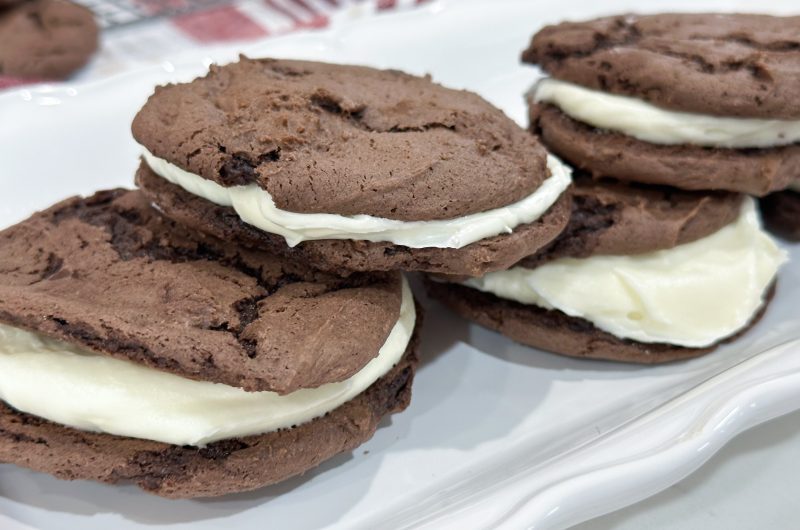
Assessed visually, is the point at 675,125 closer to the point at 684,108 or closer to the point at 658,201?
the point at 684,108

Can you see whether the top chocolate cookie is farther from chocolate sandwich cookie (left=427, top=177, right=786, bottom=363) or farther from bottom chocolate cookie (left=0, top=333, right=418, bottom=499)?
bottom chocolate cookie (left=0, top=333, right=418, bottom=499)

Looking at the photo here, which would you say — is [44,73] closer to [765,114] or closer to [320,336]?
[320,336]

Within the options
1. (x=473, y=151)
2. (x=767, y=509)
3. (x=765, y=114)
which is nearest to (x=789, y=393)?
(x=767, y=509)

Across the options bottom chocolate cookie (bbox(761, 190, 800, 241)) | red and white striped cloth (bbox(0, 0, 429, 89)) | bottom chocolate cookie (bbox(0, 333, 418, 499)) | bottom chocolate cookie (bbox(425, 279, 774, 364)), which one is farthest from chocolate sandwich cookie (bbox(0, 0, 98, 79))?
bottom chocolate cookie (bbox(761, 190, 800, 241))

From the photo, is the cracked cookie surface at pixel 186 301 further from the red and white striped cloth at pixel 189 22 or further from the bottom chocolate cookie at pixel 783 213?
the red and white striped cloth at pixel 189 22

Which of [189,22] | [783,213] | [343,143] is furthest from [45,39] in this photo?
[783,213]

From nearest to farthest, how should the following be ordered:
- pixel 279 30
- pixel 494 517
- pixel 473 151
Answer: pixel 494 517, pixel 473 151, pixel 279 30

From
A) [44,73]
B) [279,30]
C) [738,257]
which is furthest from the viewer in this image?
[279,30]

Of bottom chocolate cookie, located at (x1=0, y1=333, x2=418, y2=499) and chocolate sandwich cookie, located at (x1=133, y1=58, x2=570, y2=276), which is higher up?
chocolate sandwich cookie, located at (x1=133, y1=58, x2=570, y2=276)
